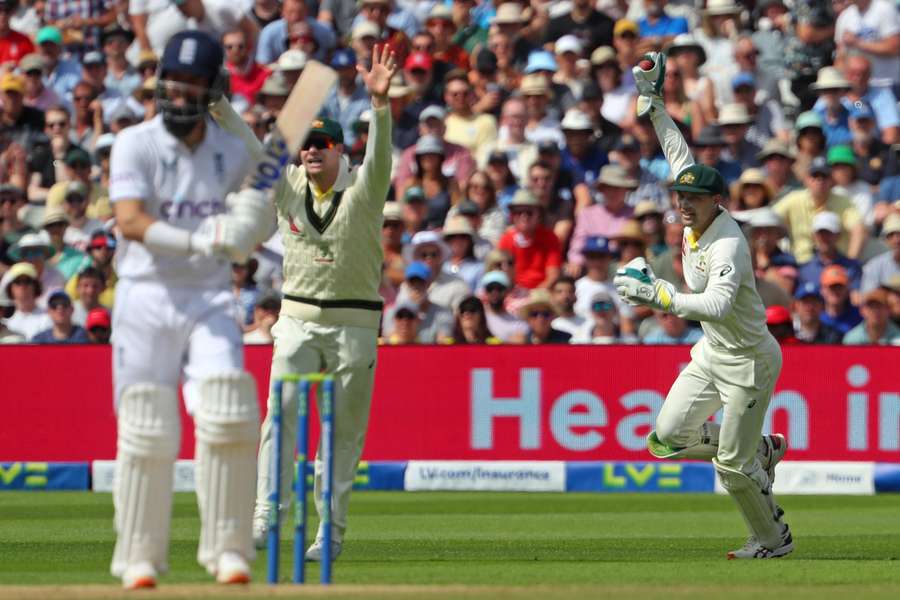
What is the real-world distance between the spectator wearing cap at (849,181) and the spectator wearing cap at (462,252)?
11.6 feet

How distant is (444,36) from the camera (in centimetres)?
2114

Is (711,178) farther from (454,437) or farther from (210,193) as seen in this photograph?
(454,437)

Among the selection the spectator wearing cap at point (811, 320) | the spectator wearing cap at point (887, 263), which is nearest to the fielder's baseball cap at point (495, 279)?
the spectator wearing cap at point (811, 320)

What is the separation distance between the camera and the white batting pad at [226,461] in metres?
7.90

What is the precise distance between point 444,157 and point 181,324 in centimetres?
1122

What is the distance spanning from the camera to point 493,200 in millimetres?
18688

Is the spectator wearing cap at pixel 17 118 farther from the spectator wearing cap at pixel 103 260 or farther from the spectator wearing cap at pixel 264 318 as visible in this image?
the spectator wearing cap at pixel 264 318

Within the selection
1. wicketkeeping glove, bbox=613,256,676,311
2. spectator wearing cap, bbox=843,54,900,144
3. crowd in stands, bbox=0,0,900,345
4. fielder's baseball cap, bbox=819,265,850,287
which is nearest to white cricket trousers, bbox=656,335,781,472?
wicketkeeping glove, bbox=613,256,676,311

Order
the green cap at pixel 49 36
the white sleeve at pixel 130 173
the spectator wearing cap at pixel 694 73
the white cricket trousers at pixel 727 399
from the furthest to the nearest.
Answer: the green cap at pixel 49 36
the spectator wearing cap at pixel 694 73
the white cricket trousers at pixel 727 399
the white sleeve at pixel 130 173

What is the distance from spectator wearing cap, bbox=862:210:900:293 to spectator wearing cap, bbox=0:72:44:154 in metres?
9.00

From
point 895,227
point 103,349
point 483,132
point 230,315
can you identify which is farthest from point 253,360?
point 230,315

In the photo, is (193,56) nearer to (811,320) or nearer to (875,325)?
(811,320)

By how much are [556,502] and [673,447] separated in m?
4.27

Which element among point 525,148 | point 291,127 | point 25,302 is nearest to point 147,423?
point 291,127
